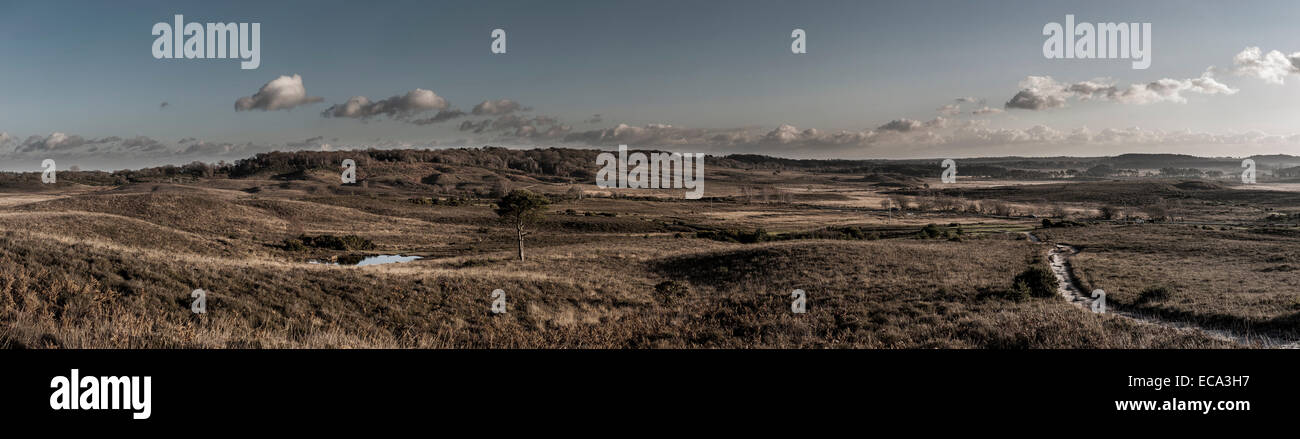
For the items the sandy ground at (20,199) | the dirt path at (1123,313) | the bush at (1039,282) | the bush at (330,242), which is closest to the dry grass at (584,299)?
the bush at (1039,282)

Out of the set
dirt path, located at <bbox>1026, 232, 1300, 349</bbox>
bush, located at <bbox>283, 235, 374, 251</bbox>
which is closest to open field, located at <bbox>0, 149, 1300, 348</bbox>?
dirt path, located at <bbox>1026, 232, 1300, 349</bbox>

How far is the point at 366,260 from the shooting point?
1913 inches

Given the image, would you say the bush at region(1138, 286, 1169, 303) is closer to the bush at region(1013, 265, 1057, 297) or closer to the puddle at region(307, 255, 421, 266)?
the bush at region(1013, 265, 1057, 297)

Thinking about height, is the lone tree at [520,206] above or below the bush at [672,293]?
above

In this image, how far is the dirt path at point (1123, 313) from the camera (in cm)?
1298

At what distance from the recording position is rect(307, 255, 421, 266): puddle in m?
44.8

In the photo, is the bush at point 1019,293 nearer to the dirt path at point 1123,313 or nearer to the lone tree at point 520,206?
the dirt path at point 1123,313

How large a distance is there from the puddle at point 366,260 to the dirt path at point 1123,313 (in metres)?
44.4

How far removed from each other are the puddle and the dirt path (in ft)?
146

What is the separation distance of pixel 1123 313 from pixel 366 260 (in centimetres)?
5146

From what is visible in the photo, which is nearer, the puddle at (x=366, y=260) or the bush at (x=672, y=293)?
the bush at (x=672, y=293)
